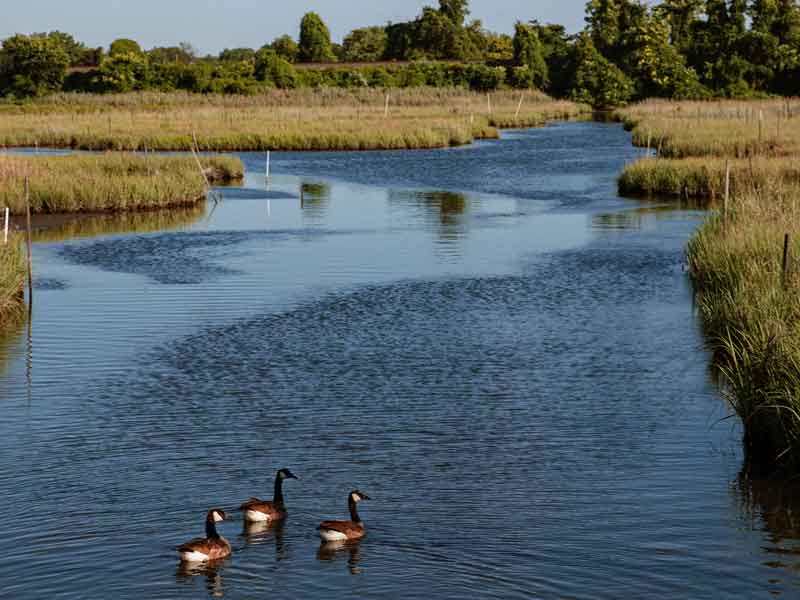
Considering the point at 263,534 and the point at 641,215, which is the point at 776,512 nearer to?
the point at 263,534

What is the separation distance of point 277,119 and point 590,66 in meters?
43.1

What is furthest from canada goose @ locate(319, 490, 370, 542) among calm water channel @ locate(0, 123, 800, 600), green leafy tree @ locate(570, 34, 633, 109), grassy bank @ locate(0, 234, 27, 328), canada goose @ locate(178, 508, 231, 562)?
green leafy tree @ locate(570, 34, 633, 109)

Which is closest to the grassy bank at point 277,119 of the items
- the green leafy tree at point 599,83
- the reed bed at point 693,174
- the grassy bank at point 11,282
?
the green leafy tree at point 599,83

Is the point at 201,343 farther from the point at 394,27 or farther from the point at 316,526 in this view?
the point at 394,27

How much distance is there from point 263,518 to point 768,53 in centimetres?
10174

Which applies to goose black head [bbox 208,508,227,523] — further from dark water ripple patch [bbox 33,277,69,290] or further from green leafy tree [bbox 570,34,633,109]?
green leafy tree [bbox 570,34,633,109]

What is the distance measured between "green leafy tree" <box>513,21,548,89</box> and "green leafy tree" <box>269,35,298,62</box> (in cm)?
3246

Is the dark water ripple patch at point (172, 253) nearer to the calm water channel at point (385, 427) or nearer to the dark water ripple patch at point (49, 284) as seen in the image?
the calm water channel at point (385, 427)

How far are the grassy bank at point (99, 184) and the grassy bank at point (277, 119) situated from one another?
10733mm

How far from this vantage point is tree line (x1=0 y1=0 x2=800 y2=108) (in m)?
106

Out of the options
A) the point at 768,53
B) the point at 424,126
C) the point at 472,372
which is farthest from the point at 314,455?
the point at 768,53

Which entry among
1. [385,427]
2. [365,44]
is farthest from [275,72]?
[385,427]

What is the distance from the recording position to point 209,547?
10.5 metres

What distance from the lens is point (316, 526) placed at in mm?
11531
